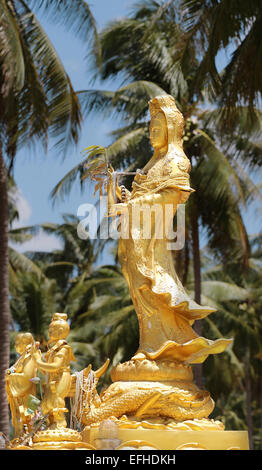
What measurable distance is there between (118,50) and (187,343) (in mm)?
12852

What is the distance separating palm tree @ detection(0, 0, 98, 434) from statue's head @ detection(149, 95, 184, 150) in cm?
404

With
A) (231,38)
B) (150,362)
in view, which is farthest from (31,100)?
(150,362)

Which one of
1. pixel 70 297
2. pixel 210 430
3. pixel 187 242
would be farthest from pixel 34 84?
pixel 70 297

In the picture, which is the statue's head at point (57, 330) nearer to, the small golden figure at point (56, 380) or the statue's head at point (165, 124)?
the small golden figure at point (56, 380)

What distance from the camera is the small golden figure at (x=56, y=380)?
27.6ft

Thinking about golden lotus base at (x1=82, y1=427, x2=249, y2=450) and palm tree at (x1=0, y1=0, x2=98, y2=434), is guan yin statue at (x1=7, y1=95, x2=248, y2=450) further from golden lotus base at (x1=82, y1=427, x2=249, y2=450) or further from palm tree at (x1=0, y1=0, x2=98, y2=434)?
palm tree at (x1=0, y1=0, x2=98, y2=434)

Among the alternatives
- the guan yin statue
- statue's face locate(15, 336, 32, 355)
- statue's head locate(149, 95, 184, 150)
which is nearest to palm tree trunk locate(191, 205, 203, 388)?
statue's head locate(149, 95, 184, 150)

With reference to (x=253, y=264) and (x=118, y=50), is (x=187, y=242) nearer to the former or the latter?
(x=118, y=50)

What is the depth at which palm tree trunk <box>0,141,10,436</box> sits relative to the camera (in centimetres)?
1287

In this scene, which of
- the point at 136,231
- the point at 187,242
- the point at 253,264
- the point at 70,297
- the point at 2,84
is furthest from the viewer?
the point at 253,264

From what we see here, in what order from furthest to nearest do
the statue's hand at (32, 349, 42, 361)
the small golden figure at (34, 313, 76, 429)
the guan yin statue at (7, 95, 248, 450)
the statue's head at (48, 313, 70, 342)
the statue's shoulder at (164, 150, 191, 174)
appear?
the statue's shoulder at (164, 150, 191, 174), the statue's head at (48, 313, 70, 342), the statue's hand at (32, 349, 42, 361), the small golden figure at (34, 313, 76, 429), the guan yin statue at (7, 95, 248, 450)

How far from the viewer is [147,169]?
33.0 feet

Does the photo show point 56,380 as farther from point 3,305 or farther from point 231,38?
point 231,38

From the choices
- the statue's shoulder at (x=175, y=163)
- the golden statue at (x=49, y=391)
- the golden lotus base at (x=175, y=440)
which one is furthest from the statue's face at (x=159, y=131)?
the golden lotus base at (x=175, y=440)
